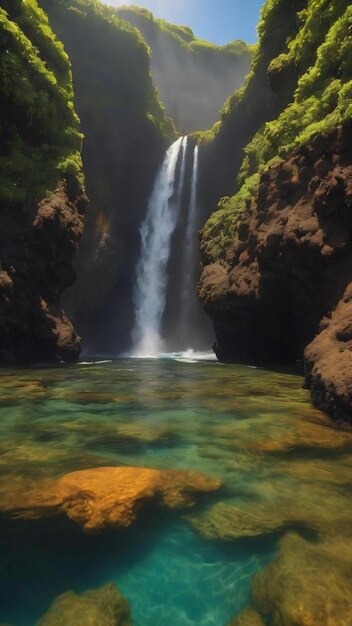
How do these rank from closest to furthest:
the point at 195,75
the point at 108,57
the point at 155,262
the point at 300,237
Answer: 1. the point at 300,237
2. the point at 155,262
3. the point at 108,57
4. the point at 195,75

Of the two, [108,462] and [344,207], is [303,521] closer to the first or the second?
[108,462]

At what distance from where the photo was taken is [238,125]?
29375 millimetres

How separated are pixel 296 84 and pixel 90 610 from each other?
786 inches

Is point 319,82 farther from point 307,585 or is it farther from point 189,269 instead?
point 189,269

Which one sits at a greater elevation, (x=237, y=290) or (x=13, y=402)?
(x=237, y=290)

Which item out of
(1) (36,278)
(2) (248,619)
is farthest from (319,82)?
(2) (248,619)

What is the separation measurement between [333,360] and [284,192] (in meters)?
7.63

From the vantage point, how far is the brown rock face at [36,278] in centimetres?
1463

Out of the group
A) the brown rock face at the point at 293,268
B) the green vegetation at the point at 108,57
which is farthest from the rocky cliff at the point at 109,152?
the brown rock face at the point at 293,268

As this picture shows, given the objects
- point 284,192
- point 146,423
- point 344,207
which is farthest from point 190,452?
point 284,192

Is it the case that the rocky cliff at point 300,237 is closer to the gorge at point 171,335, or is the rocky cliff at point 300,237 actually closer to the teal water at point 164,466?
the gorge at point 171,335

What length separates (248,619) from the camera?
257 cm

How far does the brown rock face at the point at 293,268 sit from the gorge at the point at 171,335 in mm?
77

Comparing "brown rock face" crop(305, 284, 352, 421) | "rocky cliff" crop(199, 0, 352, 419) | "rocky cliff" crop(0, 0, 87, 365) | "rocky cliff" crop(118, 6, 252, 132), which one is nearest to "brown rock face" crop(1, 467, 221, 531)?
"brown rock face" crop(305, 284, 352, 421)
